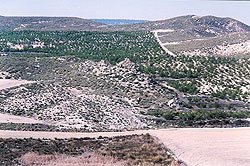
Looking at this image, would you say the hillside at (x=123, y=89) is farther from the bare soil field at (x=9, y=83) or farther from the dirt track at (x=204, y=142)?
the dirt track at (x=204, y=142)

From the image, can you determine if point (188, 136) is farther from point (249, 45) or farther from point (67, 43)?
point (67, 43)

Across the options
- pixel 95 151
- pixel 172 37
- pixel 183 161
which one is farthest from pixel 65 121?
pixel 172 37

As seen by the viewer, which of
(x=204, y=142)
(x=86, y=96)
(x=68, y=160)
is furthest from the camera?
(x=86, y=96)

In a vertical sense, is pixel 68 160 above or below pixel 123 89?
above

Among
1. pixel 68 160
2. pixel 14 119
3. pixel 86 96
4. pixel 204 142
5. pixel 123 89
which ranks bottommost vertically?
pixel 14 119

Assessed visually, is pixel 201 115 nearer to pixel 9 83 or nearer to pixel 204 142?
pixel 204 142

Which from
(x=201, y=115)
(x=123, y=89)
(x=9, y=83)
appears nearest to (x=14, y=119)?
(x=123, y=89)

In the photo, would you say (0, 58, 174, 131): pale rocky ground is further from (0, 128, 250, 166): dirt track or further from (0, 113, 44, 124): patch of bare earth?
(0, 128, 250, 166): dirt track
